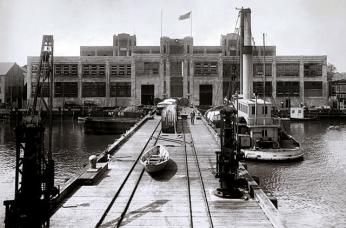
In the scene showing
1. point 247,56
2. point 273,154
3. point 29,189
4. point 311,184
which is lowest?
point 311,184

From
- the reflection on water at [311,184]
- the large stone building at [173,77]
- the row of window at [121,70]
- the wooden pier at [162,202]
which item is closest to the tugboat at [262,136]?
the reflection on water at [311,184]

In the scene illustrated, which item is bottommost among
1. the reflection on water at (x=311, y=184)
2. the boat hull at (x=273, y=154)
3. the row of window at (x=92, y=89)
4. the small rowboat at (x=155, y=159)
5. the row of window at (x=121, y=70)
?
the reflection on water at (x=311, y=184)

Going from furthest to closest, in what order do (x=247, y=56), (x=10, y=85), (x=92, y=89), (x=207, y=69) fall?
(x=10, y=85) → (x=92, y=89) → (x=207, y=69) → (x=247, y=56)

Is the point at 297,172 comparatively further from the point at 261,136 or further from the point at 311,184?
the point at 261,136

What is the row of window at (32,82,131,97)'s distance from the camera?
366 feet

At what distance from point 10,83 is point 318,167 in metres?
91.8

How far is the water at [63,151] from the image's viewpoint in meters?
39.8

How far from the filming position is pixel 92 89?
112 m

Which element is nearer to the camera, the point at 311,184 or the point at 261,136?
the point at 311,184

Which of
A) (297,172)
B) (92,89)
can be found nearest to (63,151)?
(297,172)

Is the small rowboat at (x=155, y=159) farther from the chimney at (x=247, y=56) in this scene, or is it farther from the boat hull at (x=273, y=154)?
the chimney at (x=247, y=56)

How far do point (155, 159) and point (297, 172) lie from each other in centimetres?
1979

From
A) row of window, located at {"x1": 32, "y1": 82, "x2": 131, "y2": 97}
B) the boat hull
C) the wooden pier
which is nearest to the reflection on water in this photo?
the boat hull

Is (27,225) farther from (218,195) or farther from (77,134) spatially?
(77,134)
